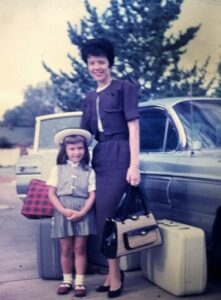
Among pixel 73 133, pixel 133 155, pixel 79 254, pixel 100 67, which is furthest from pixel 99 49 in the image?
pixel 79 254

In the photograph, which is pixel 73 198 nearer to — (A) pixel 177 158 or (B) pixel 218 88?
(A) pixel 177 158

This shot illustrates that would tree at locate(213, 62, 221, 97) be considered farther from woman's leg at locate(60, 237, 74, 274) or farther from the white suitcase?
woman's leg at locate(60, 237, 74, 274)

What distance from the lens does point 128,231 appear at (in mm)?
2412

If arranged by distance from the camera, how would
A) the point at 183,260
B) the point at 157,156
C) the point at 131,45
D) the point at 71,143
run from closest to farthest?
the point at 183,260 → the point at 71,143 → the point at 131,45 → the point at 157,156

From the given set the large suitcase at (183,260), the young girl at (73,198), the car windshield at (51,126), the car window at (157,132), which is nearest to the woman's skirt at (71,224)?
the young girl at (73,198)

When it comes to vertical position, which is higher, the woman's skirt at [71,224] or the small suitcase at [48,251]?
the woman's skirt at [71,224]

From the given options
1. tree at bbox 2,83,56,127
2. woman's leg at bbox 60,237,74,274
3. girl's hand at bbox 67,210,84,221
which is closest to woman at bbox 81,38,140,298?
girl's hand at bbox 67,210,84,221

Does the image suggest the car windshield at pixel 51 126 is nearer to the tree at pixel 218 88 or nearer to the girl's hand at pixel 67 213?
the girl's hand at pixel 67 213

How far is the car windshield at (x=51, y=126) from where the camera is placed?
2936 millimetres

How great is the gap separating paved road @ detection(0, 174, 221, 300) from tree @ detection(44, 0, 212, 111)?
794mm

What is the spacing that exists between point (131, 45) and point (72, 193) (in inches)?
41.9

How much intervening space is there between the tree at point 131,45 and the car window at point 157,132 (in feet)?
0.89

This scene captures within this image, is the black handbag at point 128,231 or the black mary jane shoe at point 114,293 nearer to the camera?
the black handbag at point 128,231

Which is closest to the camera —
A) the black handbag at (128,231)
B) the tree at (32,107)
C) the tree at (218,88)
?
the black handbag at (128,231)
